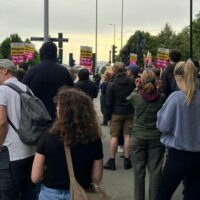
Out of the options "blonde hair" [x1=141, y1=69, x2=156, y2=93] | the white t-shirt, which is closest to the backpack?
the white t-shirt

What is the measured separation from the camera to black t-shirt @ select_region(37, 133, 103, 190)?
13.1 ft

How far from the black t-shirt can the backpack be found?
1164 millimetres

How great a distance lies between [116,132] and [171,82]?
1282 millimetres

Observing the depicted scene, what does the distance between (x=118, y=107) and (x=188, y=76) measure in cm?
448

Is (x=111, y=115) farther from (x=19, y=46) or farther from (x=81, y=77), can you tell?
(x=19, y=46)

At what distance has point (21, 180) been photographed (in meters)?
5.44

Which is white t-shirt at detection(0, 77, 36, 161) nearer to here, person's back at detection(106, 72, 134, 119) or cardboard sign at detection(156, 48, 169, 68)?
person's back at detection(106, 72, 134, 119)

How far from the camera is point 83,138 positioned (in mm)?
3982

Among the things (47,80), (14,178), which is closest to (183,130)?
(14,178)

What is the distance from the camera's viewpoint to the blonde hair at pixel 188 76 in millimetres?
5164

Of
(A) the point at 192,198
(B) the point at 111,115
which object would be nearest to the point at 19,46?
(B) the point at 111,115

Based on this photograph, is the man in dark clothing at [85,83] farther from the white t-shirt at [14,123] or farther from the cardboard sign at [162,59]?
the cardboard sign at [162,59]

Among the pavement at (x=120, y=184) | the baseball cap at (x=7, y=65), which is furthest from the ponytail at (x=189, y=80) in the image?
the pavement at (x=120, y=184)

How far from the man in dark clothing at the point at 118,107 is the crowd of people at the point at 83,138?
2.74 m
